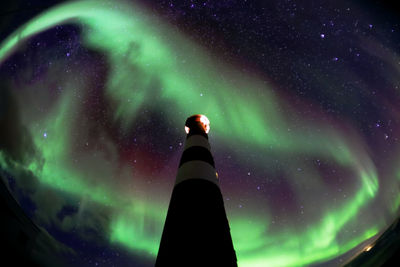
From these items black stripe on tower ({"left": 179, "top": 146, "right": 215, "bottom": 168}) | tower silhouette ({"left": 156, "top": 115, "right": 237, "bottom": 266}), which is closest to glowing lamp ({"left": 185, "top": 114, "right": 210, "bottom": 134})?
black stripe on tower ({"left": 179, "top": 146, "right": 215, "bottom": 168})

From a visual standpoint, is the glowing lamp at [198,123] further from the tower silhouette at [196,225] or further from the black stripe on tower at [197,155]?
the tower silhouette at [196,225]

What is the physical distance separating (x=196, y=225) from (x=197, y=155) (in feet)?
5.66

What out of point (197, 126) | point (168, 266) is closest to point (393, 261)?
point (197, 126)

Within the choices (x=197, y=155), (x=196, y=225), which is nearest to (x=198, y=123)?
(x=197, y=155)

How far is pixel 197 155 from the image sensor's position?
4207mm

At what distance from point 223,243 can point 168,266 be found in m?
0.70

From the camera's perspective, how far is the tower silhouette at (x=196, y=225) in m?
2.36

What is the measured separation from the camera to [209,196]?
10.5ft

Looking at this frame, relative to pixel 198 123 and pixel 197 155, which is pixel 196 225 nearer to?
pixel 197 155

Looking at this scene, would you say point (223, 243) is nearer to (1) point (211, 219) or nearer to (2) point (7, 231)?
(1) point (211, 219)

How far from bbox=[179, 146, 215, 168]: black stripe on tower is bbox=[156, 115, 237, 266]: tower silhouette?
16cm

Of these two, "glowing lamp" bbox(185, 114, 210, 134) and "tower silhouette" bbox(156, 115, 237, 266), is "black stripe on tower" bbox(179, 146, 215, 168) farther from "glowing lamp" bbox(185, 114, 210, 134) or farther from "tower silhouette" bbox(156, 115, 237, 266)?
"glowing lamp" bbox(185, 114, 210, 134)

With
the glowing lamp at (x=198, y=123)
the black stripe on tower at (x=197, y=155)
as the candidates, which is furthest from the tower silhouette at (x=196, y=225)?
the glowing lamp at (x=198, y=123)

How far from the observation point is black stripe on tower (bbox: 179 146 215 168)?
415 cm
